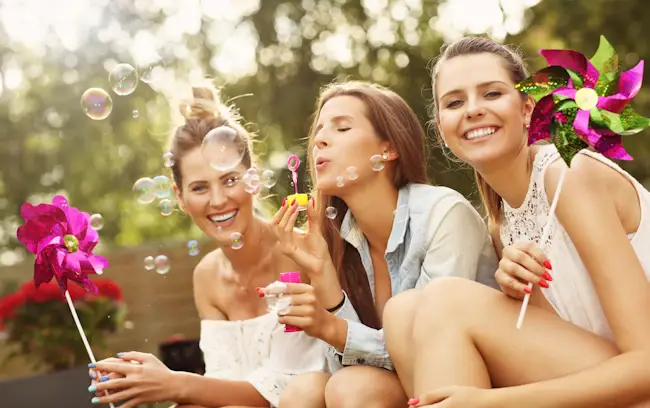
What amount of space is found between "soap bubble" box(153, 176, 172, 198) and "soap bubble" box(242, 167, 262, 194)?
0.95 feet

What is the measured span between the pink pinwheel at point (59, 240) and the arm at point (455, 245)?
38.1 inches

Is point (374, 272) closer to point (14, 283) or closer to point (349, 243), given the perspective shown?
point (349, 243)

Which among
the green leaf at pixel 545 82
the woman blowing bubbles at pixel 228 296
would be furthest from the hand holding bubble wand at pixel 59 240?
the green leaf at pixel 545 82

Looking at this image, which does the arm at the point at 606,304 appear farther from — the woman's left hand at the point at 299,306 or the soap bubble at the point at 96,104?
the soap bubble at the point at 96,104

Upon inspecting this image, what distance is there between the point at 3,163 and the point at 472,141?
761 centimetres

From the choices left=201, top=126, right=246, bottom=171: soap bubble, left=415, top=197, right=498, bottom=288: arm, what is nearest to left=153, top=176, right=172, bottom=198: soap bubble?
left=201, top=126, right=246, bottom=171: soap bubble

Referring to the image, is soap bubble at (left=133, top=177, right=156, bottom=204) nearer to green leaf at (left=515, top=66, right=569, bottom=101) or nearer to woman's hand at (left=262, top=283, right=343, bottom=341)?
woman's hand at (left=262, top=283, right=343, bottom=341)

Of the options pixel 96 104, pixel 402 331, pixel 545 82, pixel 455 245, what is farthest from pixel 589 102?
pixel 96 104

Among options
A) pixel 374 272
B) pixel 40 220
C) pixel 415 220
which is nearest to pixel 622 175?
pixel 415 220

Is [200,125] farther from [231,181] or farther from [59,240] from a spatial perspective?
[59,240]

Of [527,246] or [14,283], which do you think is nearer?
[527,246]

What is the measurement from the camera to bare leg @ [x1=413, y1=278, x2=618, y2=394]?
1764 mm

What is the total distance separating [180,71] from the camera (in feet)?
26.3

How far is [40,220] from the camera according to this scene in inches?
97.3
